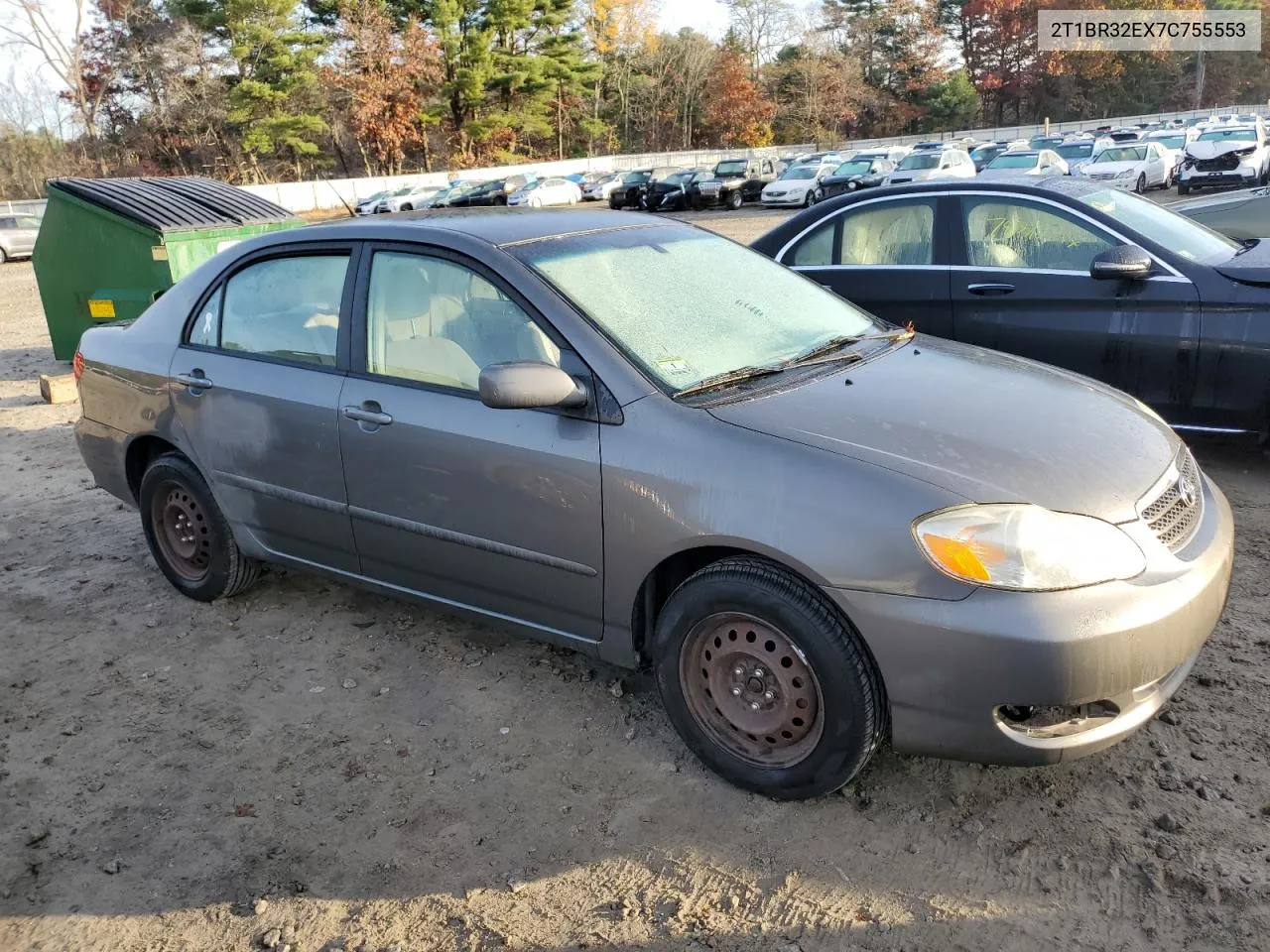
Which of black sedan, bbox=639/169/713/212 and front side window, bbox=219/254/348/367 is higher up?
black sedan, bbox=639/169/713/212

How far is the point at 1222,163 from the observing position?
25125 mm

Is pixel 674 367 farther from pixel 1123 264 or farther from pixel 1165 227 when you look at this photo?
pixel 1165 227

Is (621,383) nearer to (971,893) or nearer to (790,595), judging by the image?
(790,595)

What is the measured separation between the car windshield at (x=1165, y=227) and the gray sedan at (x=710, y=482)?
94.4 inches

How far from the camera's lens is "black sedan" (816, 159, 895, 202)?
29.7 metres

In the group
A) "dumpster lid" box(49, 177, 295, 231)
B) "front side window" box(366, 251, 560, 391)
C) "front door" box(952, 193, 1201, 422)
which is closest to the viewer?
"front side window" box(366, 251, 560, 391)

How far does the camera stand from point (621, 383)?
299 centimetres

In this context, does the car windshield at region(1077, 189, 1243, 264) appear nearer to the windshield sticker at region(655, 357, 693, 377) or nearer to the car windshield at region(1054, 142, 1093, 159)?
the windshield sticker at region(655, 357, 693, 377)

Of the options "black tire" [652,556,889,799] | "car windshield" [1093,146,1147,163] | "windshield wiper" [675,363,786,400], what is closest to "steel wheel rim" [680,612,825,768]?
"black tire" [652,556,889,799]

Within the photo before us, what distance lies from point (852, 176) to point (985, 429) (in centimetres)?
2987

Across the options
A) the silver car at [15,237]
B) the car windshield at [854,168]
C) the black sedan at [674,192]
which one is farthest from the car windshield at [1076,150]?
the silver car at [15,237]

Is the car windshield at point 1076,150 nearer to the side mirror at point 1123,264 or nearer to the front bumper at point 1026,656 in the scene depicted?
the side mirror at point 1123,264

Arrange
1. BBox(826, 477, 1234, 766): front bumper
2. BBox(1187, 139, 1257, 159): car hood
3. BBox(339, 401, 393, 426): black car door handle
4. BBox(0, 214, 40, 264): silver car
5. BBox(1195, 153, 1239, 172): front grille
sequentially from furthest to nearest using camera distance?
BBox(0, 214, 40, 264): silver car, BBox(1187, 139, 1257, 159): car hood, BBox(1195, 153, 1239, 172): front grille, BBox(339, 401, 393, 426): black car door handle, BBox(826, 477, 1234, 766): front bumper

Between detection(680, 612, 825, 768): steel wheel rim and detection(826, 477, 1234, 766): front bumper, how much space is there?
9.6 inches
